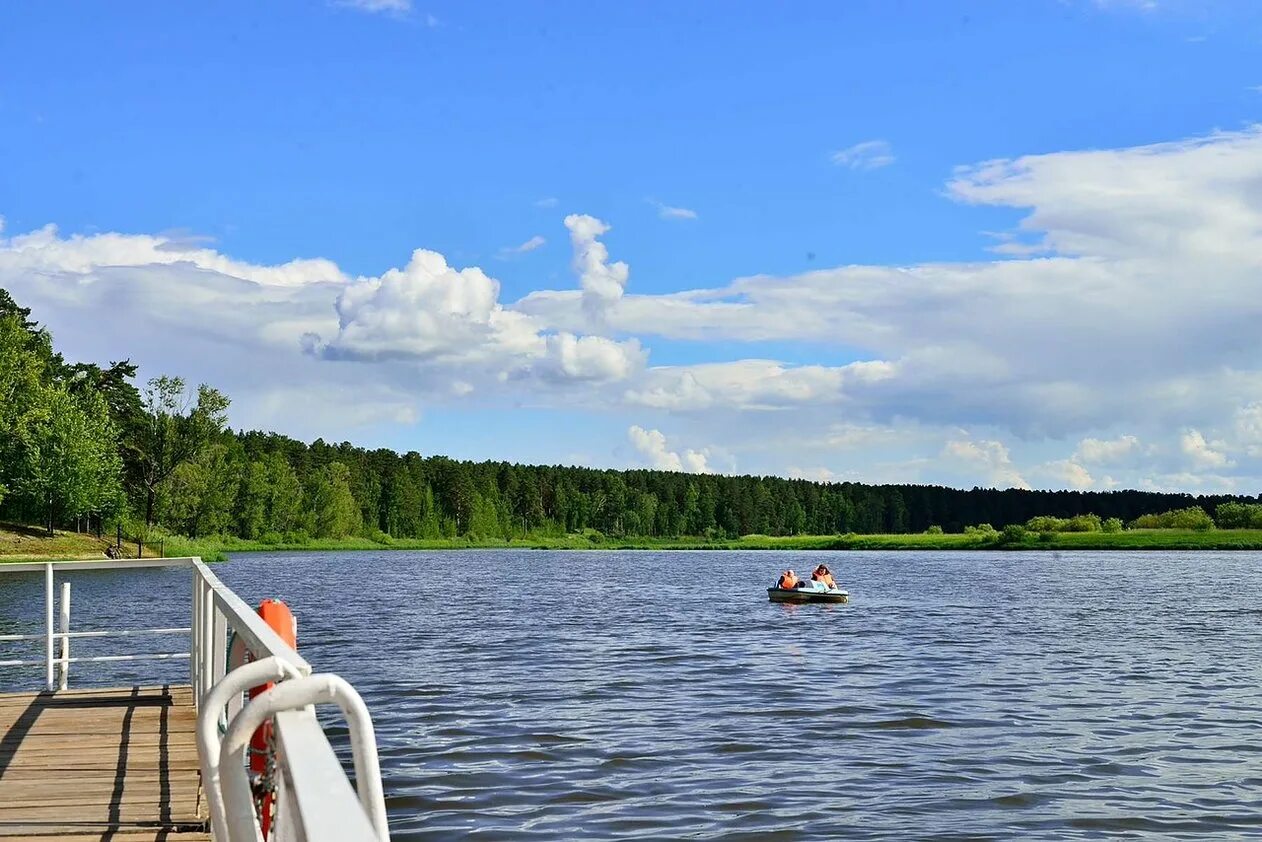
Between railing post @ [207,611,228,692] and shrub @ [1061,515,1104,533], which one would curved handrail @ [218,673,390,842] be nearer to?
railing post @ [207,611,228,692]

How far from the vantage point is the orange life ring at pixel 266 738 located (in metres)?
5.64

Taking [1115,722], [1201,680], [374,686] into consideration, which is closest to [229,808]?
[1115,722]

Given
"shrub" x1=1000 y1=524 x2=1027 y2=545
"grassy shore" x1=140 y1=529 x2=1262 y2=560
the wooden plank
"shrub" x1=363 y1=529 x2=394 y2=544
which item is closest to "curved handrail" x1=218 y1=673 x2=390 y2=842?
the wooden plank

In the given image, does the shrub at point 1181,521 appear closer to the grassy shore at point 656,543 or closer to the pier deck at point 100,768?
the grassy shore at point 656,543

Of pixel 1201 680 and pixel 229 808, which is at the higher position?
pixel 229 808

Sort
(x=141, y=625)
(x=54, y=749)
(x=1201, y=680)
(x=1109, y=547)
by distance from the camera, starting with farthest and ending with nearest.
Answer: (x=1109, y=547) → (x=141, y=625) → (x=1201, y=680) → (x=54, y=749)

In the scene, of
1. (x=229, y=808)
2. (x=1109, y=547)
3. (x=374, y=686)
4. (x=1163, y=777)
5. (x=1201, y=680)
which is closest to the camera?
(x=229, y=808)

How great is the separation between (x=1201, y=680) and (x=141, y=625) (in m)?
30.7

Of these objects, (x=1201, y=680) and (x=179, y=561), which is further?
(x=1201, y=680)

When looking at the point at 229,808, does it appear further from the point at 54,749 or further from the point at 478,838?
the point at 478,838

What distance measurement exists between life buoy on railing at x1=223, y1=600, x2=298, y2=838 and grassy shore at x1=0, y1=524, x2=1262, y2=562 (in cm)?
7282

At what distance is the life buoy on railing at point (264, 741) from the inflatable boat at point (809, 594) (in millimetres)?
45363

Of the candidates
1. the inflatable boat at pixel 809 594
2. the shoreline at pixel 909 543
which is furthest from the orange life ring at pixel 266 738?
the shoreline at pixel 909 543

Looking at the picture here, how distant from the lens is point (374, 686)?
25.5 metres
